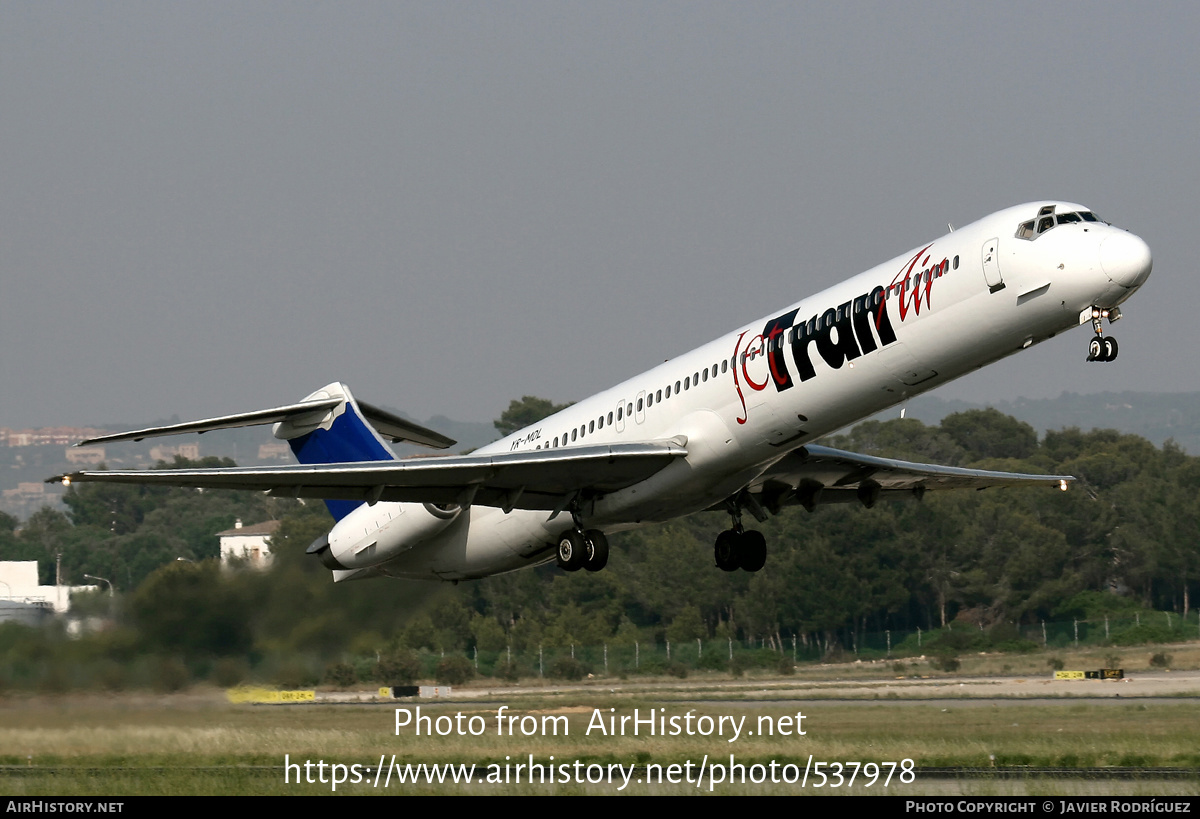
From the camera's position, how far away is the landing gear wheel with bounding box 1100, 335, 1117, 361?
21688mm

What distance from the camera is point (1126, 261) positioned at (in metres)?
21.8

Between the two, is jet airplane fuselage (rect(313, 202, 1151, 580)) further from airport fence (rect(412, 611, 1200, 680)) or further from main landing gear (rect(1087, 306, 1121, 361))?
airport fence (rect(412, 611, 1200, 680))

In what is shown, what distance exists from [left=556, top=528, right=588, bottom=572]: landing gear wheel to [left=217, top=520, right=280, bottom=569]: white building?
369 inches

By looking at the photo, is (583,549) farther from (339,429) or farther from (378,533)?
(339,429)

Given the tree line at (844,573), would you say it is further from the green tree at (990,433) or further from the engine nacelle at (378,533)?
the green tree at (990,433)

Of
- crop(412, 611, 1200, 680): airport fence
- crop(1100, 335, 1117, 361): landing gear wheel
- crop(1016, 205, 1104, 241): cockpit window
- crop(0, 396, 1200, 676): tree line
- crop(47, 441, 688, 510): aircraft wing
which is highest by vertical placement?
crop(1016, 205, 1104, 241): cockpit window

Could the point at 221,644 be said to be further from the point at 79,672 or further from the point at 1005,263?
the point at 1005,263

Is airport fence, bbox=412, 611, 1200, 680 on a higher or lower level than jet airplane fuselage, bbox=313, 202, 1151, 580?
lower

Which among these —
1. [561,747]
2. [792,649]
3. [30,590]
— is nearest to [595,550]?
[561,747]

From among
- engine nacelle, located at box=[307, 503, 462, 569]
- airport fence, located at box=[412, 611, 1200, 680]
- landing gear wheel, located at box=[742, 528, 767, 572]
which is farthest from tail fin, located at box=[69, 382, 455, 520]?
A: airport fence, located at box=[412, 611, 1200, 680]

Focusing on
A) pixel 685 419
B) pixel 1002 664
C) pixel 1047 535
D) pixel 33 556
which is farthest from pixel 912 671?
pixel 33 556

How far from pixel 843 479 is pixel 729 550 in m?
2.72

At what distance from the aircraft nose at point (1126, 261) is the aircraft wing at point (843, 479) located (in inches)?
306

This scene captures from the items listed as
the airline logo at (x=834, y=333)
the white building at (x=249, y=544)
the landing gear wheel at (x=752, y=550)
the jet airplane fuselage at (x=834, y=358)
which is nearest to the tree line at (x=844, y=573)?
the white building at (x=249, y=544)
